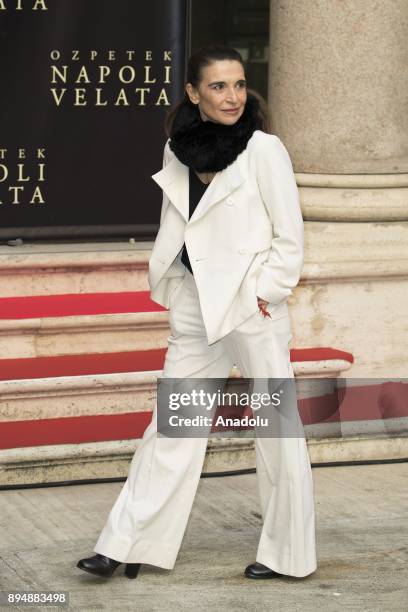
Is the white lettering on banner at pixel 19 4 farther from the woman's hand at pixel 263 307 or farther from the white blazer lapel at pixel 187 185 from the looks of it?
the woman's hand at pixel 263 307

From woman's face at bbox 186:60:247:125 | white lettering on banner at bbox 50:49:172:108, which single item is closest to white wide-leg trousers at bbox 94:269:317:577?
woman's face at bbox 186:60:247:125

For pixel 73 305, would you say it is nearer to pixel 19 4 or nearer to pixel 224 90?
pixel 19 4

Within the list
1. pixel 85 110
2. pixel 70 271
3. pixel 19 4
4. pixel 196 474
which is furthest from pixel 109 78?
pixel 196 474

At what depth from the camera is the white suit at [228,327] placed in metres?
5.23

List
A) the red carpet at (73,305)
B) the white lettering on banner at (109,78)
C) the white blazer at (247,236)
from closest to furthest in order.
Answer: the white blazer at (247,236) < the red carpet at (73,305) < the white lettering on banner at (109,78)

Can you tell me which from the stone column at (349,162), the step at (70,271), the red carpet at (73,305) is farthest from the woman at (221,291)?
the step at (70,271)

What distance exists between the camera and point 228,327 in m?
5.29

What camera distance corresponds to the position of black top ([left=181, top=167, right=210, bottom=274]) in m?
5.38

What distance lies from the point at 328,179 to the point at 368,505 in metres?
2.34

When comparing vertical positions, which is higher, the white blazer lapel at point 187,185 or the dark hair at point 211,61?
the dark hair at point 211,61

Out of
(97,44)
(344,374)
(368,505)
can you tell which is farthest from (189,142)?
(97,44)

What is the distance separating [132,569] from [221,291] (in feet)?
3.50

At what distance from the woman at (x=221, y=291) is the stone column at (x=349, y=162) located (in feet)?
8.26

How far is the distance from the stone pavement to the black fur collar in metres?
1.50
